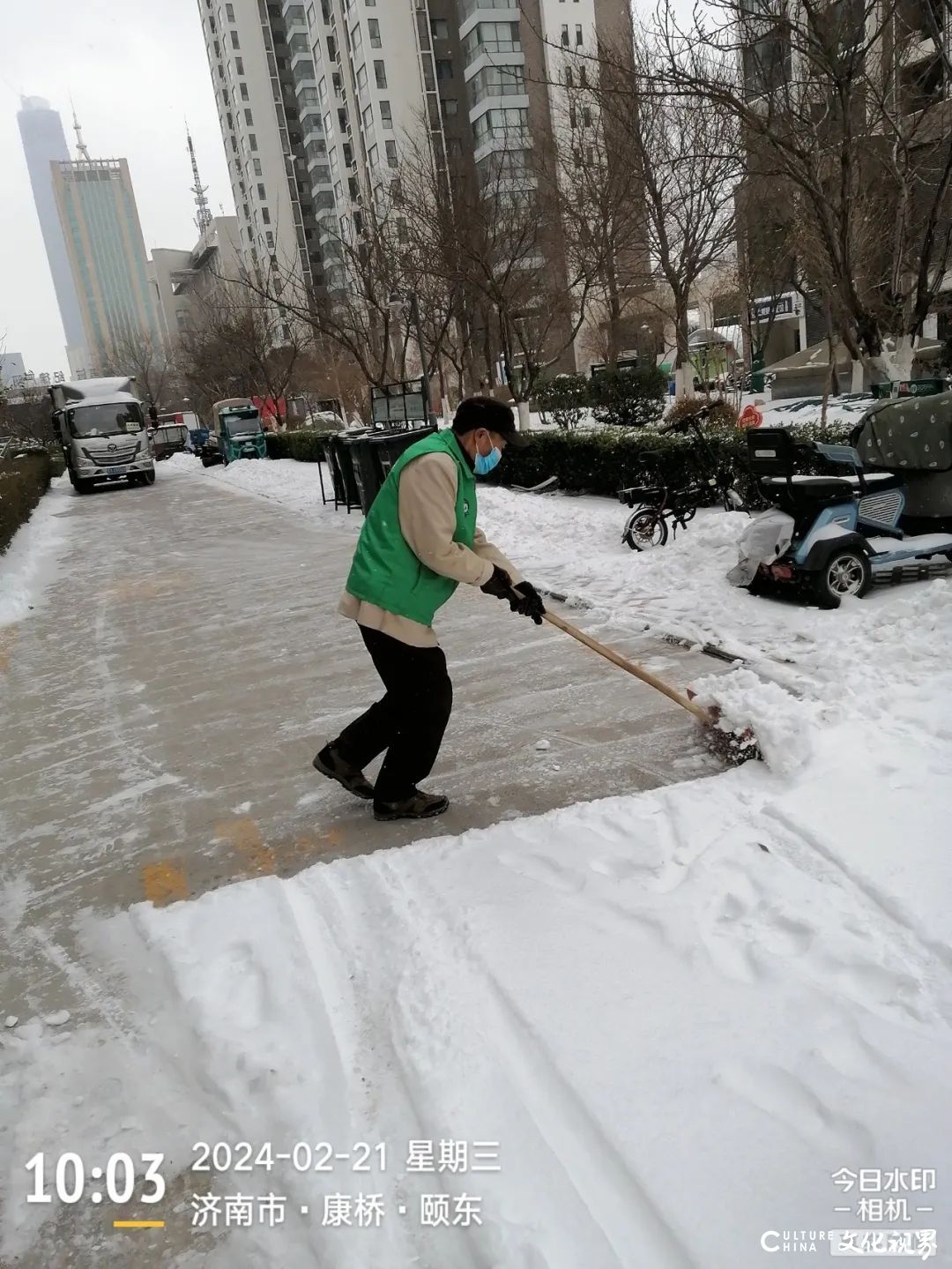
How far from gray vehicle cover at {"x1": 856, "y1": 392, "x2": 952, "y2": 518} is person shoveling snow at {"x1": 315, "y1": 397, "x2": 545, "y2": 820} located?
159 inches

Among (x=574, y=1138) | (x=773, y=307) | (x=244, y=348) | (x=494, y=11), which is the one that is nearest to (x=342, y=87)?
(x=494, y=11)

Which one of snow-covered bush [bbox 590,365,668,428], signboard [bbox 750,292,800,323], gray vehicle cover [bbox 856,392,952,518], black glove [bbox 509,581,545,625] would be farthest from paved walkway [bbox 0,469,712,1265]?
signboard [bbox 750,292,800,323]

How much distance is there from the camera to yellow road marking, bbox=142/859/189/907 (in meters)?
3.28

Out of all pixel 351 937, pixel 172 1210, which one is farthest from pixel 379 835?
pixel 172 1210

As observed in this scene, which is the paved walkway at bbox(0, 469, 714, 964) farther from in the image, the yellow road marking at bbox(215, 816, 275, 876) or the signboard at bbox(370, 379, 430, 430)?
the signboard at bbox(370, 379, 430, 430)

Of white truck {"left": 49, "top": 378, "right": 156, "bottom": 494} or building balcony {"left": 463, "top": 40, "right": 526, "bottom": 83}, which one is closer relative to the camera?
white truck {"left": 49, "top": 378, "right": 156, "bottom": 494}

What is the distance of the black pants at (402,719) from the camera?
3.40 metres

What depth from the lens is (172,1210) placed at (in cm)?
206

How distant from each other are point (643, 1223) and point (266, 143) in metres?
78.6

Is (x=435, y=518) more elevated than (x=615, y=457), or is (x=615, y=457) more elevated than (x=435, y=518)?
(x=435, y=518)

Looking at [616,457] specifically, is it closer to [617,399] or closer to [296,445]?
[617,399]

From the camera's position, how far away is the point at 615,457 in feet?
36.6

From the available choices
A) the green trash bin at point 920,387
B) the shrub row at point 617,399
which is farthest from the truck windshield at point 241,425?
the green trash bin at point 920,387

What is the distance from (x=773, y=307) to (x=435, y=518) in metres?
25.3
